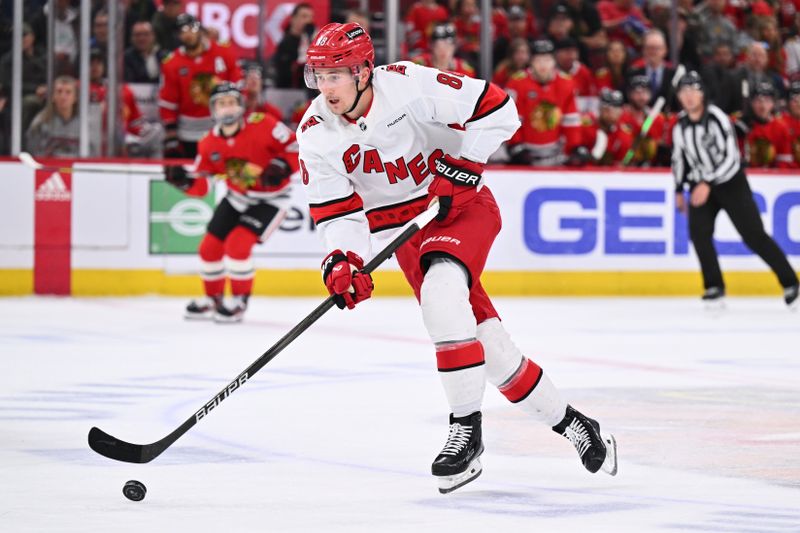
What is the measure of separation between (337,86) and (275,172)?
4.50 metres

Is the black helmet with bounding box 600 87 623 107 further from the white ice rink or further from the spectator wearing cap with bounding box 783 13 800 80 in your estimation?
the white ice rink

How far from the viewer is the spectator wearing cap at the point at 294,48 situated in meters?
9.88

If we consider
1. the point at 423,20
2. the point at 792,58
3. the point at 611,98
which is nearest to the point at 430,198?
the point at 611,98

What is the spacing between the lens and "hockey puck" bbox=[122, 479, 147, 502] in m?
3.16

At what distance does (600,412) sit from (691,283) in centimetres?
570

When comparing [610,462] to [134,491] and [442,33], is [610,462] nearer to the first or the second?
[134,491]

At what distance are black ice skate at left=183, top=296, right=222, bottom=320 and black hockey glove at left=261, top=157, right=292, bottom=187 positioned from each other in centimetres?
72

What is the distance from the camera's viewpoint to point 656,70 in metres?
10.5

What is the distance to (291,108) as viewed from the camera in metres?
9.95

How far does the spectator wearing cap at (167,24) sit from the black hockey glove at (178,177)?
138 cm

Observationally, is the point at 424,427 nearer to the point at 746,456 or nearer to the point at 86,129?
the point at 746,456

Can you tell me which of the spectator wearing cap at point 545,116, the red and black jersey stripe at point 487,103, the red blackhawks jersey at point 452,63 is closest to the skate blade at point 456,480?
the red and black jersey stripe at point 487,103

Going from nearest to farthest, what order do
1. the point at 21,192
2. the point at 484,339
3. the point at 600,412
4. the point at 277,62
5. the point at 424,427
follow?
the point at 484,339
the point at 424,427
the point at 600,412
the point at 21,192
the point at 277,62

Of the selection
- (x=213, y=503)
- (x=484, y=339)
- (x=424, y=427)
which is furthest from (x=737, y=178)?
(x=213, y=503)
